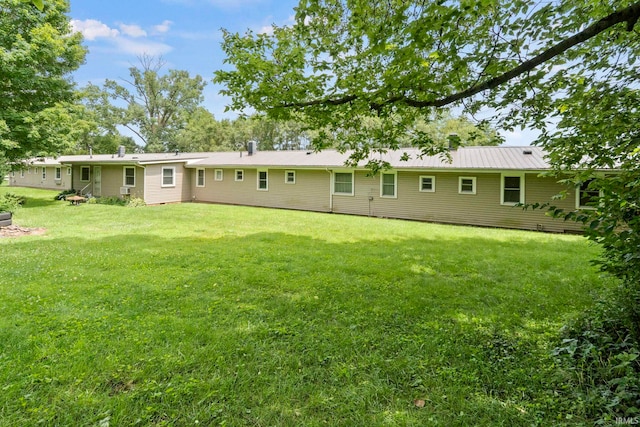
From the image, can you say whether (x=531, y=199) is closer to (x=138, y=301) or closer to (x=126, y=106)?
(x=138, y=301)

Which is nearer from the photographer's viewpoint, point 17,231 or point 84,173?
point 17,231

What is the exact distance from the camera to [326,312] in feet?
13.1

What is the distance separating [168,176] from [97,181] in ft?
17.4

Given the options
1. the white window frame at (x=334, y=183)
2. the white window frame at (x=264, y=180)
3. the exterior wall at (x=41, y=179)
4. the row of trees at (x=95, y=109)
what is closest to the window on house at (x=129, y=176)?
the row of trees at (x=95, y=109)

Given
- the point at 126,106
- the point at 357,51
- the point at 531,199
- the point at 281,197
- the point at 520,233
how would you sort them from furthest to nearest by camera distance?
1. the point at 126,106
2. the point at 281,197
3. the point at 531,199
4. the point at 520,233
5. the point at 357,51

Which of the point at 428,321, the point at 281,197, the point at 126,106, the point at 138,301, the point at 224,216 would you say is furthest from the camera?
the point at 126,106

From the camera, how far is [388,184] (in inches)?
563

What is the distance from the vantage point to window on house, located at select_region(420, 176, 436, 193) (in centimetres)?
1333

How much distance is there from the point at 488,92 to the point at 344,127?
2.11m

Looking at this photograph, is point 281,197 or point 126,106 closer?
point 281,197

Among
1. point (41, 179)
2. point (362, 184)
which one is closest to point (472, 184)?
point (362, 184)

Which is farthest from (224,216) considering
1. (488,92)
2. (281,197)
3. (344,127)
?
(488,92)

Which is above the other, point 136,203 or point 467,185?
point 467,185

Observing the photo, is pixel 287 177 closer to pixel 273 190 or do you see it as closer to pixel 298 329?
pixel 273 190
